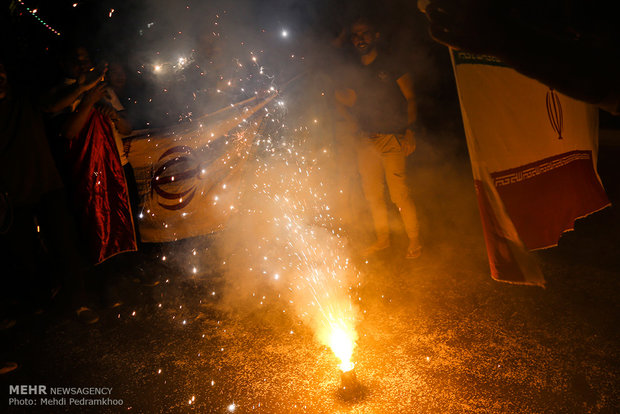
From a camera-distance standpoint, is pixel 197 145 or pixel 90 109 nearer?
pixel 90 109

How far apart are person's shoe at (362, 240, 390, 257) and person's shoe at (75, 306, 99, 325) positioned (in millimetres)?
2736

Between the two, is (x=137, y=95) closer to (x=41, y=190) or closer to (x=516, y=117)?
(x=41, y=190)

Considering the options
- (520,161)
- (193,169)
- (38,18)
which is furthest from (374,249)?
(38,18)

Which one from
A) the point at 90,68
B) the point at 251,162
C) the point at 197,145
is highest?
the point at 90,68

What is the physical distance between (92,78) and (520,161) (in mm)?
3516

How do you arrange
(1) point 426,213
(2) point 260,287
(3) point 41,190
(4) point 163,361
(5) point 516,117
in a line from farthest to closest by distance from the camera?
1. (1) point 426,213
2. (2) point 260,287
3. (3) point 41,190
4. (4) point 163,361
5. (5) point 516,117

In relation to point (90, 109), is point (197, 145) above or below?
below

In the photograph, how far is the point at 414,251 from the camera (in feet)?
13.0

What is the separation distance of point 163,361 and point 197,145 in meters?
2.27

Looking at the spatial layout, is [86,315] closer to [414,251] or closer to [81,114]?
[81,114]

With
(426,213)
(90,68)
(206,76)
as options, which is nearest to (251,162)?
(206,76)

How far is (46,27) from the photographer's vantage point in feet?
14.3

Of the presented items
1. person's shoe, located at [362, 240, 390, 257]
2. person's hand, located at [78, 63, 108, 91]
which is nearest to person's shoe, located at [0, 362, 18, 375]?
person's hand, located at [78, 63, 108, 91]

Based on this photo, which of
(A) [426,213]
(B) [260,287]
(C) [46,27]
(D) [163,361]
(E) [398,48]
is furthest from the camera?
(A) [426,213]
